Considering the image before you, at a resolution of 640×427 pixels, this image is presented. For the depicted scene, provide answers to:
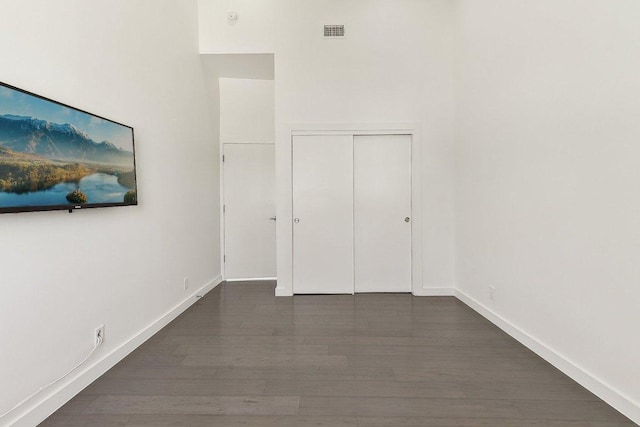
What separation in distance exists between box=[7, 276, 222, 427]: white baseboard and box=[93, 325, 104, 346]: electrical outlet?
5.1 inches

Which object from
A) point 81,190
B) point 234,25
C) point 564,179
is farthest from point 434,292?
point 234,25

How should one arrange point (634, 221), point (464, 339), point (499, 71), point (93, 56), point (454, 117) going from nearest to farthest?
point (634, 221)
point (93, 56)
point (464, 339)
point (499, 71)
point (454, 117)

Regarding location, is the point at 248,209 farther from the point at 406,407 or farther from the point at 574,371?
the point at 574,371

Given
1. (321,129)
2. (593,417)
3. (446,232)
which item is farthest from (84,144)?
(446,232)

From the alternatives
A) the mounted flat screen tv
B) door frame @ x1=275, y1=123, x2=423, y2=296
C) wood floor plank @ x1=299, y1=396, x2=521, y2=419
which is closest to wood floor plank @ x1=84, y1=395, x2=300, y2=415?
wood floor plank @ x1=299, y1=396, x2=521, y2=419

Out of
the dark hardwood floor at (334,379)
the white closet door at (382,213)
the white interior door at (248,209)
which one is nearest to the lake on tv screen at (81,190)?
the dark hardwood floor at (334,379)

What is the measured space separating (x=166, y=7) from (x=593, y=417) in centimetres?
452

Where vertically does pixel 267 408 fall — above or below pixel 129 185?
below

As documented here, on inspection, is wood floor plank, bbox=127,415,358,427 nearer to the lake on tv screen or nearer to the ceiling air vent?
the lake on tv screen

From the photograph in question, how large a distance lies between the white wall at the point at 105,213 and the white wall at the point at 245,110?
669 mm

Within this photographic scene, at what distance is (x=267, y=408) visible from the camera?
5.89ft

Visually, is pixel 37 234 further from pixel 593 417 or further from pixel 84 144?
pixel 593 417

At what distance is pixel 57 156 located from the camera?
1.75 metres

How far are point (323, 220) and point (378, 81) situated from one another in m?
1.84
